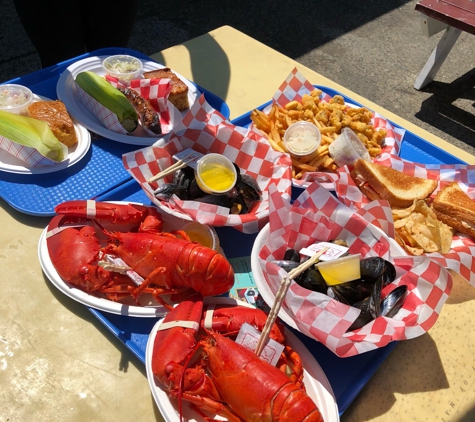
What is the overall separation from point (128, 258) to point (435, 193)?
1654 millimetres

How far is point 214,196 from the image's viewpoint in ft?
6.12

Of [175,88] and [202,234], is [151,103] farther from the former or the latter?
[202,234]

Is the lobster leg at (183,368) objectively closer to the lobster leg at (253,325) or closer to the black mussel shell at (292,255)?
the lobster leg at (253,325)

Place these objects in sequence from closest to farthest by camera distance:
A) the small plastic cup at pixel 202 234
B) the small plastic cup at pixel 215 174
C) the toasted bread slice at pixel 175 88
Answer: the small plastic cup at pixel 202 234 < the small plastic cup at pixel 215 174 < the toasted bread slice at pixel 175 88

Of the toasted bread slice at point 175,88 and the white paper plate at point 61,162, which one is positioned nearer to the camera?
the white paper plate at point 61,162

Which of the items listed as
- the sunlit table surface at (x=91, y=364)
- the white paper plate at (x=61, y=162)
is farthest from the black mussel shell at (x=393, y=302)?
the white paper plate at (x=61, y=162)

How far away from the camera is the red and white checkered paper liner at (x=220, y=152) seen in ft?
6.27

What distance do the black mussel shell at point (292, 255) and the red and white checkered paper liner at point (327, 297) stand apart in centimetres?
3

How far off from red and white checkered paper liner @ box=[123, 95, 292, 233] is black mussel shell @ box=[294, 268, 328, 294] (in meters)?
0.37

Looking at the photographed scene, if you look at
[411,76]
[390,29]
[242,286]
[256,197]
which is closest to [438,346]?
[242,286]

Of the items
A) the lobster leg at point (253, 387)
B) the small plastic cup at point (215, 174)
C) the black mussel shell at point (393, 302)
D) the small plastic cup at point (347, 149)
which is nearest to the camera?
the lobster leg at point (253, 387)

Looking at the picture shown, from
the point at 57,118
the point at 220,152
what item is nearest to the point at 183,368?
the point at 220,152

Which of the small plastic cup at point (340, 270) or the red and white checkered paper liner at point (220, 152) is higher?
the small plastic cup at point (340, 270)

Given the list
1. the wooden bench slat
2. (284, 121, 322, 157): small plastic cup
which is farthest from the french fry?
the wooden bench slat
